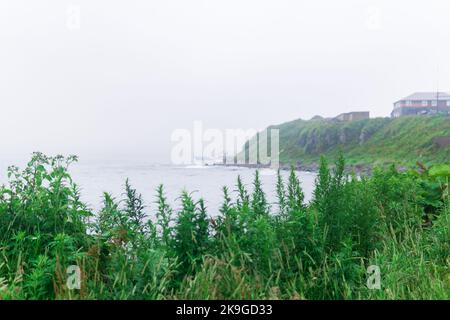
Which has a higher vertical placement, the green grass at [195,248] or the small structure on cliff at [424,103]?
the small structure on cliff at [424,103]

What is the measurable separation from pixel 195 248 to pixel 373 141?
122586 mm

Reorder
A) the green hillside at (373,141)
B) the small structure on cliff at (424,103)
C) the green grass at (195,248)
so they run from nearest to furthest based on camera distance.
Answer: the green grass at (195,248), the green hillside at (373,141), the small structure on cliff at (424,103)

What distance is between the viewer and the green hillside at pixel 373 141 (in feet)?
301

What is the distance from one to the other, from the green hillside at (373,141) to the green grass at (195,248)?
8104cm

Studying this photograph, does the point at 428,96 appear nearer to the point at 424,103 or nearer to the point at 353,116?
the point at 424,103

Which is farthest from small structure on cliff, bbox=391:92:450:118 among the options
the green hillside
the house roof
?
the green hillside

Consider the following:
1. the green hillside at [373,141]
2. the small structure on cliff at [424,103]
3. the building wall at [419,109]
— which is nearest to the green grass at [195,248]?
the green hillside at [373,141]

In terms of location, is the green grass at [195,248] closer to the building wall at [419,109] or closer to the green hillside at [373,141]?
the green hillside at [373,141]

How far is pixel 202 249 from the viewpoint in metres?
4.07

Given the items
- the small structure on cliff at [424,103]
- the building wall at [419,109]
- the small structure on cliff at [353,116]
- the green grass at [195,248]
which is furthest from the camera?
the small structure on cliff at [353,116]

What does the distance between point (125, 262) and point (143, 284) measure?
296mm

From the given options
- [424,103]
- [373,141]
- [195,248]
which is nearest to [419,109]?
[424,103]
